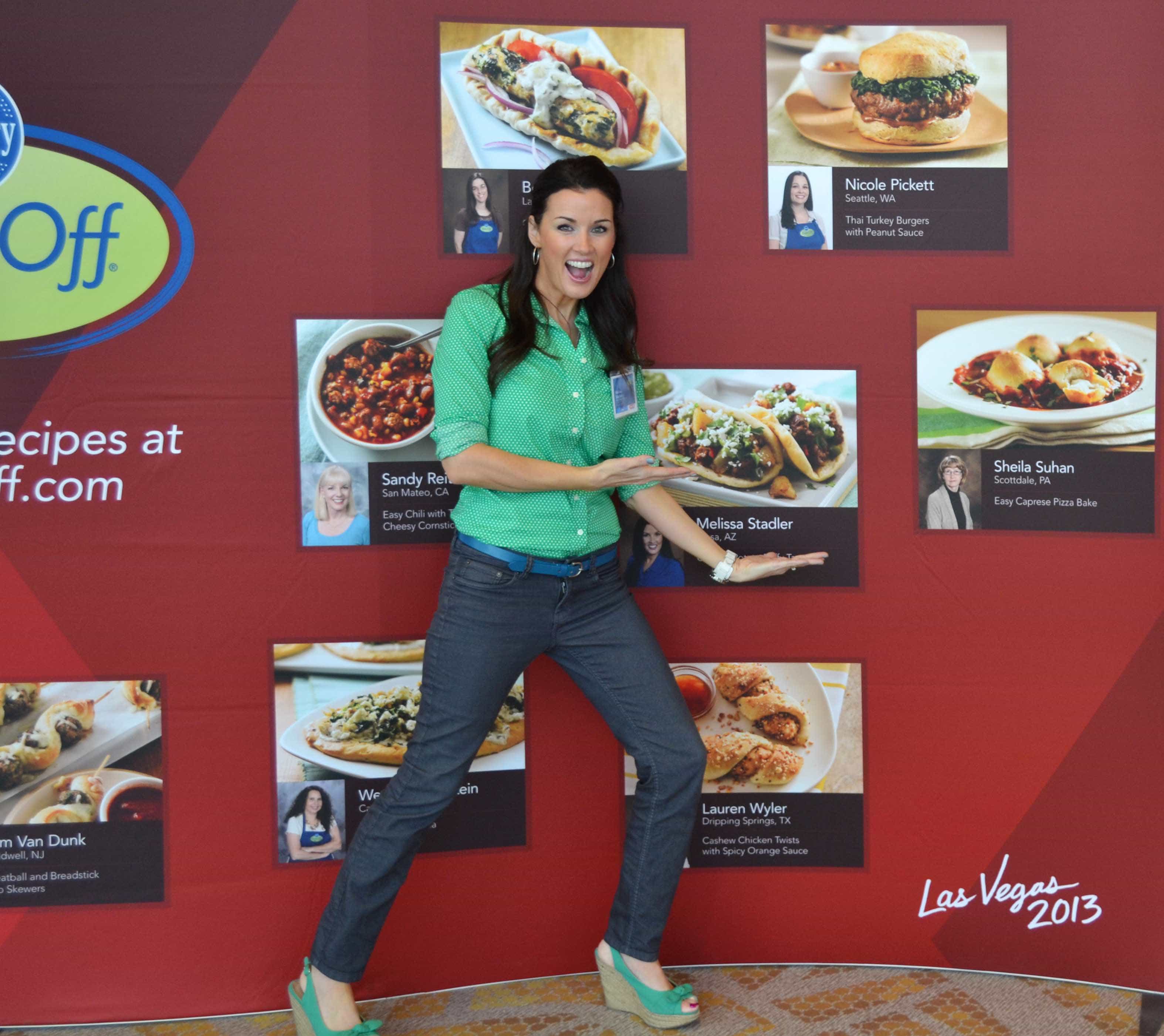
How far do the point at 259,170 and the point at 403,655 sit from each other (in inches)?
44.5

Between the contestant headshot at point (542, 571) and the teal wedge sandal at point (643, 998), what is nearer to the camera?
the contestant headshot at point (542, 571)

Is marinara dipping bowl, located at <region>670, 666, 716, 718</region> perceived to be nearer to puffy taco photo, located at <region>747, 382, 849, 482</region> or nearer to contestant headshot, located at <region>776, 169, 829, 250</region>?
puffy taco photo, located at <region>747, 382, 849, 482</region>

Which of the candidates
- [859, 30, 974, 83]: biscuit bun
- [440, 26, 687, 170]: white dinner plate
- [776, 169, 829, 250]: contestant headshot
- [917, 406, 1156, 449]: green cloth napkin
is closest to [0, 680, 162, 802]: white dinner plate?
[440, 26, 687, 170]: white dinner plate

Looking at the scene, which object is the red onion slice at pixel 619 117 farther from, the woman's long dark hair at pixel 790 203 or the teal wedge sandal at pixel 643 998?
the teal wedge sandal at pixel 643 998

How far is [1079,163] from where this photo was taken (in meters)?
2.22

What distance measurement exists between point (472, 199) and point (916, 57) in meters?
1.08

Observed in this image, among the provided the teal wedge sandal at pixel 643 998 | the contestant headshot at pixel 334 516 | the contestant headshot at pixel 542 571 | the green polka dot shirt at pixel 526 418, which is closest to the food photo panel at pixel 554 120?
the contestant headshot at pixel 542 571

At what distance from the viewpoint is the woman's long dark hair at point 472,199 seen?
2.16 meters

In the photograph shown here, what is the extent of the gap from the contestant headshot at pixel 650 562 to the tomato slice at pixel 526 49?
108 cm

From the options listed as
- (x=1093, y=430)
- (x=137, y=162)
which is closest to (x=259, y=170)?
(x=137, y=162)

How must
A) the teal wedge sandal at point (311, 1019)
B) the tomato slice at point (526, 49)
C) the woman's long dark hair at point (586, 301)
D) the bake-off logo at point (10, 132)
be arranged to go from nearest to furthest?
the woman's long dark hair at point (586, 301) < the teal wedge sandal at point (311, 1019) < the bake-off logo at point (10, 132) < the tomato slice at point (526, 49)

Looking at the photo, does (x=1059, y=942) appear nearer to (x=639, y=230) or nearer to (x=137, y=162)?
(x=639, y=230)

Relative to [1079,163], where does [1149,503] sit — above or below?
below

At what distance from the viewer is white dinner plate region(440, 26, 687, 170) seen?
84.8 inches
